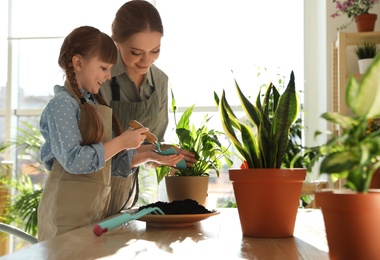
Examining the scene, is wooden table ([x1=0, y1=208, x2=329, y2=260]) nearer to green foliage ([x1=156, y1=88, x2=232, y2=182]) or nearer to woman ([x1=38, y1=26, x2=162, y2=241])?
woman ([x1=38, y1=26, x2=162, y2=241])

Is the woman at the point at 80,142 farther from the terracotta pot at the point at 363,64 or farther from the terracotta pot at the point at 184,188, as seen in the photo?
the terracotta pot at the point at 363,64

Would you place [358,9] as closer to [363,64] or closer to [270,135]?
[363,64]

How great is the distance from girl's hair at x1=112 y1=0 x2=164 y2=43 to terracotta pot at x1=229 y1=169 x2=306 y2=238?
3.97 feet

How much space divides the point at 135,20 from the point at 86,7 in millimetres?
3055

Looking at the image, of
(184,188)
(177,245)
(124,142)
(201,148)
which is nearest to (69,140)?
(124,142)

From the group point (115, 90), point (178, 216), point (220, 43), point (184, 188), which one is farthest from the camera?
point (220, 43)

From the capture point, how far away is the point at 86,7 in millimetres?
5195

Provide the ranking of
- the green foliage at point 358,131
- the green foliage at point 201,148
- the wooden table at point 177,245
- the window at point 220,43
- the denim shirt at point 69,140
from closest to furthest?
the green foliage at point 358,131 < the wooden table at point 177,245 < the denim shirt at point 69,140 < the green foliage at point 201,148 < the window at point 220,43

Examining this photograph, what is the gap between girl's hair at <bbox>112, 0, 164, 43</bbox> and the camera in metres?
2.28

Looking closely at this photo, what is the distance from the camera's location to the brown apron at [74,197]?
1.88 m

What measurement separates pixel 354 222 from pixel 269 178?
44 cm

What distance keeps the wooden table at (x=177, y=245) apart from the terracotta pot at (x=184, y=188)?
0.48m

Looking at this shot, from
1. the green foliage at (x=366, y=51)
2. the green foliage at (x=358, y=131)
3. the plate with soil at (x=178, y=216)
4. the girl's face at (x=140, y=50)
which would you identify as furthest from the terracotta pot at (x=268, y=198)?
the green foliage at (x=366, y=51)

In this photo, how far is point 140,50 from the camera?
2.27 m
